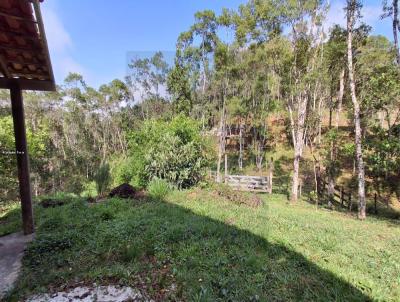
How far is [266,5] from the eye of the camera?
470 inches

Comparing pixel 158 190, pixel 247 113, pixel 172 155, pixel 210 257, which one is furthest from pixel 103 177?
pixel 247 113

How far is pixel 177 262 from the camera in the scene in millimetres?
4016

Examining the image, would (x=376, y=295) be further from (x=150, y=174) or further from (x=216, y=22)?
(x=216, y=22)

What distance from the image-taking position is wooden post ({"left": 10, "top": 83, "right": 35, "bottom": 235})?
538 cm

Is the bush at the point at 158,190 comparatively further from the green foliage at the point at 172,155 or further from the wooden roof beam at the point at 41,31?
the wooden roof beam at the point at 41,31

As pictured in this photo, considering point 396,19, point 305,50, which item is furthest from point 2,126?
point 396,19

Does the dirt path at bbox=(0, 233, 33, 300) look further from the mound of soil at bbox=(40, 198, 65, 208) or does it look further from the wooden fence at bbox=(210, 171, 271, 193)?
the wooden fence at bbox=(210, 171, 271, 193)

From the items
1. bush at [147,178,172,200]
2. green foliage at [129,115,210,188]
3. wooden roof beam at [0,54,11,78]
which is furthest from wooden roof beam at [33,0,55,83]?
green foliage at [129,115,210,188]

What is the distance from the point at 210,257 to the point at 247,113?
2140 centimetres

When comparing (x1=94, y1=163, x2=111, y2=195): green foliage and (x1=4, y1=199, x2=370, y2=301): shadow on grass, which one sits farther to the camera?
(x1=94, y1=163, x2=111, y2=195): green foliage

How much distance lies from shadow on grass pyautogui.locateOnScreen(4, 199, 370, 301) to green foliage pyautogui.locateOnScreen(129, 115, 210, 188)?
454cm

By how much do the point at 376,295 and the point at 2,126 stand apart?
16818 mm

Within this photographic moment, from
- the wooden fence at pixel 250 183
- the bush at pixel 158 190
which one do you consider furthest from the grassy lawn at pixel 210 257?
the wooden fence at pixel 250 183

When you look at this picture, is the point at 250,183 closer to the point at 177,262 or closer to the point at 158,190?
the point at 158,190
